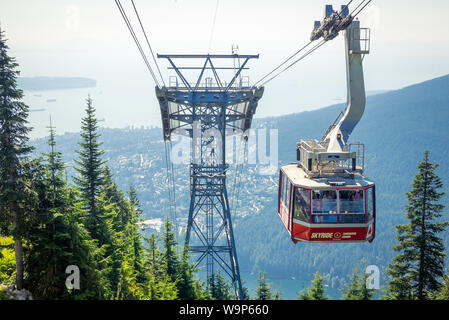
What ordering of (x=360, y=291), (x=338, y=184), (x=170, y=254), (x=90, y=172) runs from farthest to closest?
1. (x=170, y=254)
2. (x=360, y=291)
3. (x=90, y=172)
4. (x=338, y=184)

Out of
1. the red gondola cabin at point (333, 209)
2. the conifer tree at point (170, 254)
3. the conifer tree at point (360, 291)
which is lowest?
the conifer tree at point (360, 291)

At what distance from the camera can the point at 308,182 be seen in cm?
1269

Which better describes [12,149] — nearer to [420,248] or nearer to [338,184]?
[338,184]

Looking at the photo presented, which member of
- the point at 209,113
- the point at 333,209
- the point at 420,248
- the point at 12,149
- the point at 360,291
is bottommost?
the point at 360,291

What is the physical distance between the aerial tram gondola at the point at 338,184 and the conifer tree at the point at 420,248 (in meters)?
8.76

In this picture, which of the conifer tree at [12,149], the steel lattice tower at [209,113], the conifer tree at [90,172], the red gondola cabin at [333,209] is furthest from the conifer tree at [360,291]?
the conifer tree at [12,149]

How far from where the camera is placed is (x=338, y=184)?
40.3 ft

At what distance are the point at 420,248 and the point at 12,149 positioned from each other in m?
18.9

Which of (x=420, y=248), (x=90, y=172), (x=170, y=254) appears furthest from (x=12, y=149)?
(x=420, y=248)

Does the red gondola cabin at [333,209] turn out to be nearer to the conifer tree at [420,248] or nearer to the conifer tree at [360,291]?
the conifer tree at [360,291]

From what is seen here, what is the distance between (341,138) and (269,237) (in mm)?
176779

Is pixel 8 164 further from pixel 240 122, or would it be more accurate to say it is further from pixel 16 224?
pixel 240 122

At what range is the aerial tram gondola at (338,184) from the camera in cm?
1234

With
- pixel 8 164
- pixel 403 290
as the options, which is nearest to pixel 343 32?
pixel 8 164
